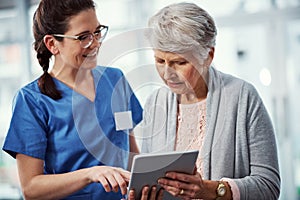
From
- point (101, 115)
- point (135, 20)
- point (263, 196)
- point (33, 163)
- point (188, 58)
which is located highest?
point (135, 20)

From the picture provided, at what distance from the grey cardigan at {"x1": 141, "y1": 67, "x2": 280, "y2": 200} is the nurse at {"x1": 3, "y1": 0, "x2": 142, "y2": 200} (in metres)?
0.14

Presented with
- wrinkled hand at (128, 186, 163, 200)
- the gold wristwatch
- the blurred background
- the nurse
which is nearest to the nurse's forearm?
the nurse

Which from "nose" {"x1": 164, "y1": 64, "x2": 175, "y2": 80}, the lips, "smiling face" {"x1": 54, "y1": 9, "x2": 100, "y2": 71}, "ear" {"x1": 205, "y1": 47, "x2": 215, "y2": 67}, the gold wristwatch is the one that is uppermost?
"smiling face" {"x1": 54, "y1": 9, "x2": 100, "y2": 71}

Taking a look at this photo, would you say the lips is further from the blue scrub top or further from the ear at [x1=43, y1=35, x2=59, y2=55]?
the ear at [x1=43, y1=35, x2=59, y2=55]

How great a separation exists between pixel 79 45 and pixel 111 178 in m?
0.37

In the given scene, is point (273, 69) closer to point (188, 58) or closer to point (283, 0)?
point (283, 0)

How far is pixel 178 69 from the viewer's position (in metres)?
1.25

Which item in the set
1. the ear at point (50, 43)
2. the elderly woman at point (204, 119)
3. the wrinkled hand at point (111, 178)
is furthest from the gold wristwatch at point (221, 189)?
the ear at point (50, 43)

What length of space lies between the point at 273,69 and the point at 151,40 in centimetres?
263

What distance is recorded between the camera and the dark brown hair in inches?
50.9

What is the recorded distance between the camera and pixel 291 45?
3.72 metres

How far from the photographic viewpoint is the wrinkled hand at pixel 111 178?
1.18 m

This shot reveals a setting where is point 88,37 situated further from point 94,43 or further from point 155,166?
point 155,166

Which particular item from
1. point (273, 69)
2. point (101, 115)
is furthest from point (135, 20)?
point (101, 115)
